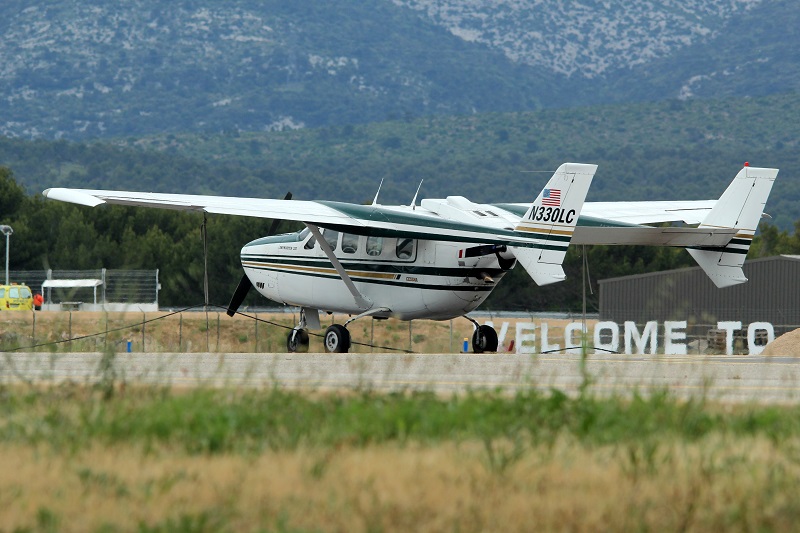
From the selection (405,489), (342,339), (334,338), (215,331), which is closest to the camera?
(405,489)

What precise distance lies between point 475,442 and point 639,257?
8511 centimetres

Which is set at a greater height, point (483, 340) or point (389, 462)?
point (389, 462)

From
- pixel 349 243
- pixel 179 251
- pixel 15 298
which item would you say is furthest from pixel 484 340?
pixel 179 251

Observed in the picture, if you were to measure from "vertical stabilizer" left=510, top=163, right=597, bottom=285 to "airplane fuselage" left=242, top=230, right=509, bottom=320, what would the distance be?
1312mm

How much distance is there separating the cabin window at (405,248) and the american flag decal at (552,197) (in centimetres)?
320

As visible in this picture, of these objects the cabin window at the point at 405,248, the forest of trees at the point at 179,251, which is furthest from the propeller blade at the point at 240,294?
the forest of trees at the point at 179,251

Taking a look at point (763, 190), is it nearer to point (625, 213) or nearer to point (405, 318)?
point (625, 213)

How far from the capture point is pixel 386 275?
1009 inches

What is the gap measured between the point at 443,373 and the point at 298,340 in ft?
30.8

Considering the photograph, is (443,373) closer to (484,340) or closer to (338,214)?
(338,214)

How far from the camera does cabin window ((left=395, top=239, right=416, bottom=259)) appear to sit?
995 inches

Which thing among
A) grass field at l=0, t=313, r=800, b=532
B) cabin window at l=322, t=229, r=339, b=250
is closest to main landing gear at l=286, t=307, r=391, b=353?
cabin window at l=322, t=229, r=339, b=250

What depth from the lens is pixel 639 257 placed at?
93938mm

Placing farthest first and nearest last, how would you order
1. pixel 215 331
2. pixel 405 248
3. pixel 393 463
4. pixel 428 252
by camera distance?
pixel 215 331
pixel 405 248
pixel 428 252
pixel 393 463
